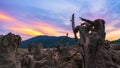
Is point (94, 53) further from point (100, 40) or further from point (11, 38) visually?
point (11, 38)

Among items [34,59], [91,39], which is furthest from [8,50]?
[91,39]

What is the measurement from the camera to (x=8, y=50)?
82.6 ft

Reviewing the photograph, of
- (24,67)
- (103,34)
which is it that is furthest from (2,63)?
(103,34)

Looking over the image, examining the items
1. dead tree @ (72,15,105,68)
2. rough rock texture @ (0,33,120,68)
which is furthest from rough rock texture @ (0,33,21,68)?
dead tree @ (72,15,105,68)

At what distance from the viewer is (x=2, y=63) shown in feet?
81.5

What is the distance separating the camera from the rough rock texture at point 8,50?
980 inches

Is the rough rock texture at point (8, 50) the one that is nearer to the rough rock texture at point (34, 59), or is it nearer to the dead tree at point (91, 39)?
the rough rock texture at point (34, 59)

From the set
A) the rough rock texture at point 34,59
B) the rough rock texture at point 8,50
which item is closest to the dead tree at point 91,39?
the rough rock texture at point 34,59

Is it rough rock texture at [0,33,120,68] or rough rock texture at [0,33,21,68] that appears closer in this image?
rough rock texture at [0,33,120,68]

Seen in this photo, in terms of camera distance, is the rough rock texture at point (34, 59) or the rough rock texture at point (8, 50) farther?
the rough rock texture at point (8, 50)

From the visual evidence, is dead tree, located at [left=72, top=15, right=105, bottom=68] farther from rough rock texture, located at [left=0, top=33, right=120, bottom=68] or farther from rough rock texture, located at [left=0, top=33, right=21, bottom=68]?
rough rock texture, located at [left=0, top=33, right=21, bottom=68]

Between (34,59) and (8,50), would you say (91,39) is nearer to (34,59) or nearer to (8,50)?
(34,59)

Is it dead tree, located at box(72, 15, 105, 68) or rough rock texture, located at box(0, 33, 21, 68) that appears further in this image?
rough rock texture, located at box(0, 33, 21, 68)

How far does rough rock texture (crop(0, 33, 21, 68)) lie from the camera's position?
24.9 m
